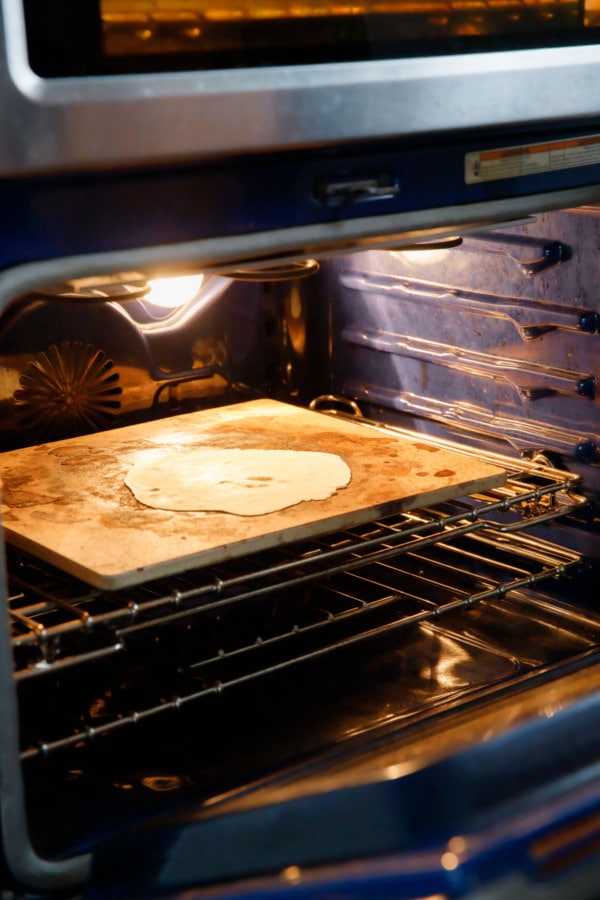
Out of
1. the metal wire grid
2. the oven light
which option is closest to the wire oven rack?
the metal wire grid

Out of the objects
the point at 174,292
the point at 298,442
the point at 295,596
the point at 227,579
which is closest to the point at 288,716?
the point at 227,579

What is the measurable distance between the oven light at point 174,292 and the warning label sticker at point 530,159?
19.8 inches

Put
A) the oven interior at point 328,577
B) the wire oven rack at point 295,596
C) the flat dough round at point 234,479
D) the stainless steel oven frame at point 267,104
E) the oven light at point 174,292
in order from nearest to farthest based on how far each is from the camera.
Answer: the stainless steel oven frame at point 267,104
the oven interior at point 328,577
the wire oven rack at point 295,596
the flat dough round at point 234,479
the oven light at point 174,292

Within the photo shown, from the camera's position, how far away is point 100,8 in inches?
30.1

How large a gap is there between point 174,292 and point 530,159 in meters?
0.55

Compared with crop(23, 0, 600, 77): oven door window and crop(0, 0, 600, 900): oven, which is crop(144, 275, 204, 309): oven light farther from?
crop(23, 0, 600, 77): oven door window

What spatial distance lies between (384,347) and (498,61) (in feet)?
2.09

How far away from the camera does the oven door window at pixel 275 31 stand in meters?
0.75

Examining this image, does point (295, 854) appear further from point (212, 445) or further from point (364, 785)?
point (212, 445)

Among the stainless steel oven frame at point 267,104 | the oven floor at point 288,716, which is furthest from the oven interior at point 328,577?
the stainless steel oven frame at point 267,104

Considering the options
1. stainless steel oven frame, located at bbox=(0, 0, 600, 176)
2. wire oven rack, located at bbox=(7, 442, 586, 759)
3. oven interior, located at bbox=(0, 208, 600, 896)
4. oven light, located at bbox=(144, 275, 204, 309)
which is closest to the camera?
stainless steel oven frame, located at bbox=(0, 0, 600, 176)

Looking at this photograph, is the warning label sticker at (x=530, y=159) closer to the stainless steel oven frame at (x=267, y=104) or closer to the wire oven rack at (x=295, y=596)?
the stainless steel oven frame at (x=267, y=104)

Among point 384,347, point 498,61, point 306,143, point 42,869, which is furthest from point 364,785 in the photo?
point 384,347

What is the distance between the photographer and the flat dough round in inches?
49.4
